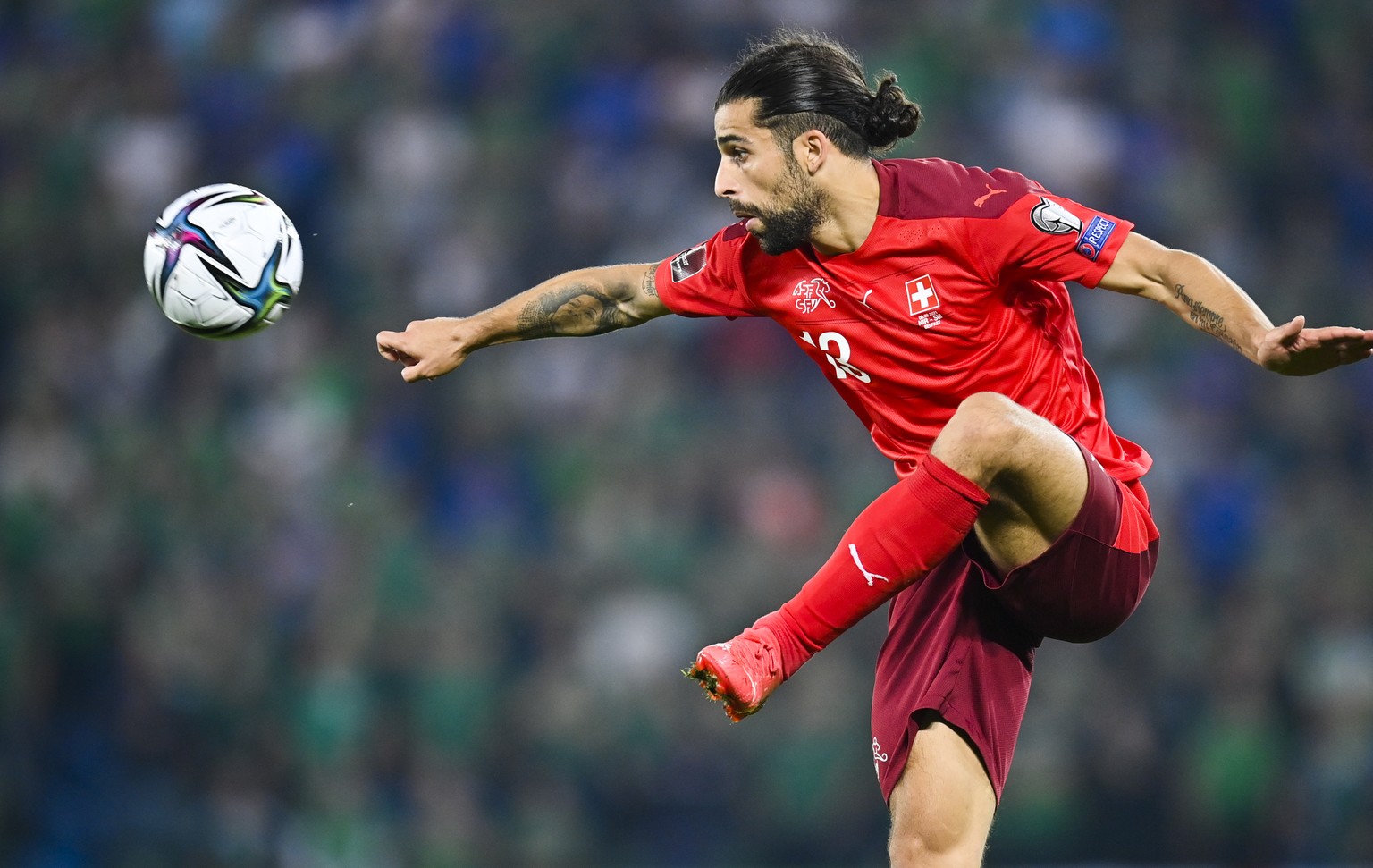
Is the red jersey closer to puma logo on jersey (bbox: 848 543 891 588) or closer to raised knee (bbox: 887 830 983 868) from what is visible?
puma logo on jersey (bbox: 848 543 891 588)

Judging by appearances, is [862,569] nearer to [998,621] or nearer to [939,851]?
[998,621]

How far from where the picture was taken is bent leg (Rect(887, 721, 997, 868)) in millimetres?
3129

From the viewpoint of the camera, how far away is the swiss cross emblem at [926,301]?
3.22m

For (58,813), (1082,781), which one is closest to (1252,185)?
(1082,781)

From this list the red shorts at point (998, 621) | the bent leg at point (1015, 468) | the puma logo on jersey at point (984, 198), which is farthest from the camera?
the puma logo on jersey at point (984, 198)

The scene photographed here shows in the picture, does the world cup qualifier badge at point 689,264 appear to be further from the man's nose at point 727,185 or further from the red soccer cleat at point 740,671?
the red soccer cleat at point 740,671

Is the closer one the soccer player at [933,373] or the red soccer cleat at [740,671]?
the red soccer cleat at [740,671]

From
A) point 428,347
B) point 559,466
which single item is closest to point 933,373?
point 428,347

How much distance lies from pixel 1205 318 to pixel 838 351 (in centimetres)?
79

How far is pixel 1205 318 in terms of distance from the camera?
3.03 m

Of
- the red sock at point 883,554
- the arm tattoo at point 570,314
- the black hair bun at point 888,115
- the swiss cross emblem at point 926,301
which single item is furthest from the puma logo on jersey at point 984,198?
the arm tattoo at point 570,314

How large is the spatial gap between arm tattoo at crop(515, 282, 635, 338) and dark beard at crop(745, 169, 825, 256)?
1.68ft

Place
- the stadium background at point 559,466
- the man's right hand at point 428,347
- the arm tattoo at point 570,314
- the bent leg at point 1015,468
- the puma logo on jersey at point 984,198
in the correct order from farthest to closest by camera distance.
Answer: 1. the stadium background at point 559,466
2. the arm tattoo at point 570,314
3. the man's right hand at point 428,347
4. the puma logo on jersey at point 984,198
5. the bent leg at point 1015,468

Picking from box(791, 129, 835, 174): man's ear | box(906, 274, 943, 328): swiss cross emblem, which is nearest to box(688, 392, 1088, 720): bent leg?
box(906, 274, 943, 328): swiss cross emblem
